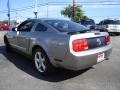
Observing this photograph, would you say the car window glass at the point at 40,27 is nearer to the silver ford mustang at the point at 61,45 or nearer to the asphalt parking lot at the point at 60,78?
the silver ford mustang at the point at 61,45

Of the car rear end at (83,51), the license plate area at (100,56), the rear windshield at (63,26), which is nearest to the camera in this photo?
the car rear end at (83,51)

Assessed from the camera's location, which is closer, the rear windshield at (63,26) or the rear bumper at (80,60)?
the rear bumper at (80,60)

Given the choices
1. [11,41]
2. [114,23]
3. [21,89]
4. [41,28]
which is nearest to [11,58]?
[11,41]

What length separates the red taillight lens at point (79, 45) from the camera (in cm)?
522

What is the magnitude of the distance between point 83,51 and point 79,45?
0.18m

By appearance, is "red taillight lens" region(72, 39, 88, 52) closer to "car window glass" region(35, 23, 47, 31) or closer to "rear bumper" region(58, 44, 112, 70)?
"rear bumper" region(58, 44, 112, 70)

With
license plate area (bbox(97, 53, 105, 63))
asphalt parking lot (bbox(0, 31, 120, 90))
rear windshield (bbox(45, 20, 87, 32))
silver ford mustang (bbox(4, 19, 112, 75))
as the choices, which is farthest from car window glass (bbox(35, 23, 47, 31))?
license plate area (bbox(97, 53, 105, 63))

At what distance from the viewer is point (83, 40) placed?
5.34m

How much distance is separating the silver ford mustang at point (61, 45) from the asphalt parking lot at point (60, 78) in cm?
38

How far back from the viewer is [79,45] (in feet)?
17.3

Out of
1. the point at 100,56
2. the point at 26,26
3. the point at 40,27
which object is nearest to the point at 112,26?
the point at 26,26

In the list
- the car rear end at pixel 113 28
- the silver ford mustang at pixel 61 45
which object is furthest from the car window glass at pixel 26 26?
the car rear end at pixel 113 28

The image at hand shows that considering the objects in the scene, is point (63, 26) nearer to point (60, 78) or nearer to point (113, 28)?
point (60, 78)

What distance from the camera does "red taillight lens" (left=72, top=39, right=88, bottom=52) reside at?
5.22 metres
